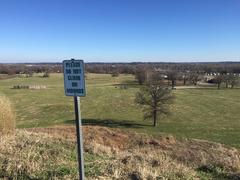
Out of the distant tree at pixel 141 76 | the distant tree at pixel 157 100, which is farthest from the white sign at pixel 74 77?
the distant tree at pixel 141 76

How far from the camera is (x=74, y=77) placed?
5191mm

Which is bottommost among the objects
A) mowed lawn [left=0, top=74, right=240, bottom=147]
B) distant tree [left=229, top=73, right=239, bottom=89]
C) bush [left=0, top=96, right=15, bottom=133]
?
mowed lawn [left=0, top=74, right=240, bottom=147]

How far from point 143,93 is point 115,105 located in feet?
47.1

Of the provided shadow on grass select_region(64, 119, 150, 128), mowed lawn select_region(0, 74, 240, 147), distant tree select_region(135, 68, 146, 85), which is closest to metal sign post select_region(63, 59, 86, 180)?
mowed lawn select_region(0, 74, 240, 147)

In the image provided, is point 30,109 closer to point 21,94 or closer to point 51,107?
point 51,107

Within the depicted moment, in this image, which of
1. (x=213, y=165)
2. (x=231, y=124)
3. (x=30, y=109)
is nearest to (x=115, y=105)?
(x=30, y=109)

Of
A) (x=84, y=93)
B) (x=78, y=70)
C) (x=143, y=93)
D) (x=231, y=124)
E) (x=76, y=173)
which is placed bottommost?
(x=231, y=124)

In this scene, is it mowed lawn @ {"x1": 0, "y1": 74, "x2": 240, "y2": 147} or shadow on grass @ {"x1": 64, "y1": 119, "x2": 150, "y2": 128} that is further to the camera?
shadow on grass @ {"x1": 64, "y1": 119, "x2": 150, "y2": 128}

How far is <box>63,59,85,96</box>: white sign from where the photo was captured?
16.6 ft

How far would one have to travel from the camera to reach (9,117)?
46.4 feet

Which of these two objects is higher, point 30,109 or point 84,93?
point 84,93

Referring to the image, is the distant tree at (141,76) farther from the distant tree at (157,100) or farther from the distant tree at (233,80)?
the distant tree at (157,100)

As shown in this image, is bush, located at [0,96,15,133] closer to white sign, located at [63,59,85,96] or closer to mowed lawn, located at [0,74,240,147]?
white sign, located at [63,59,85,96]

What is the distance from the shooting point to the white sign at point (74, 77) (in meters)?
5.07
